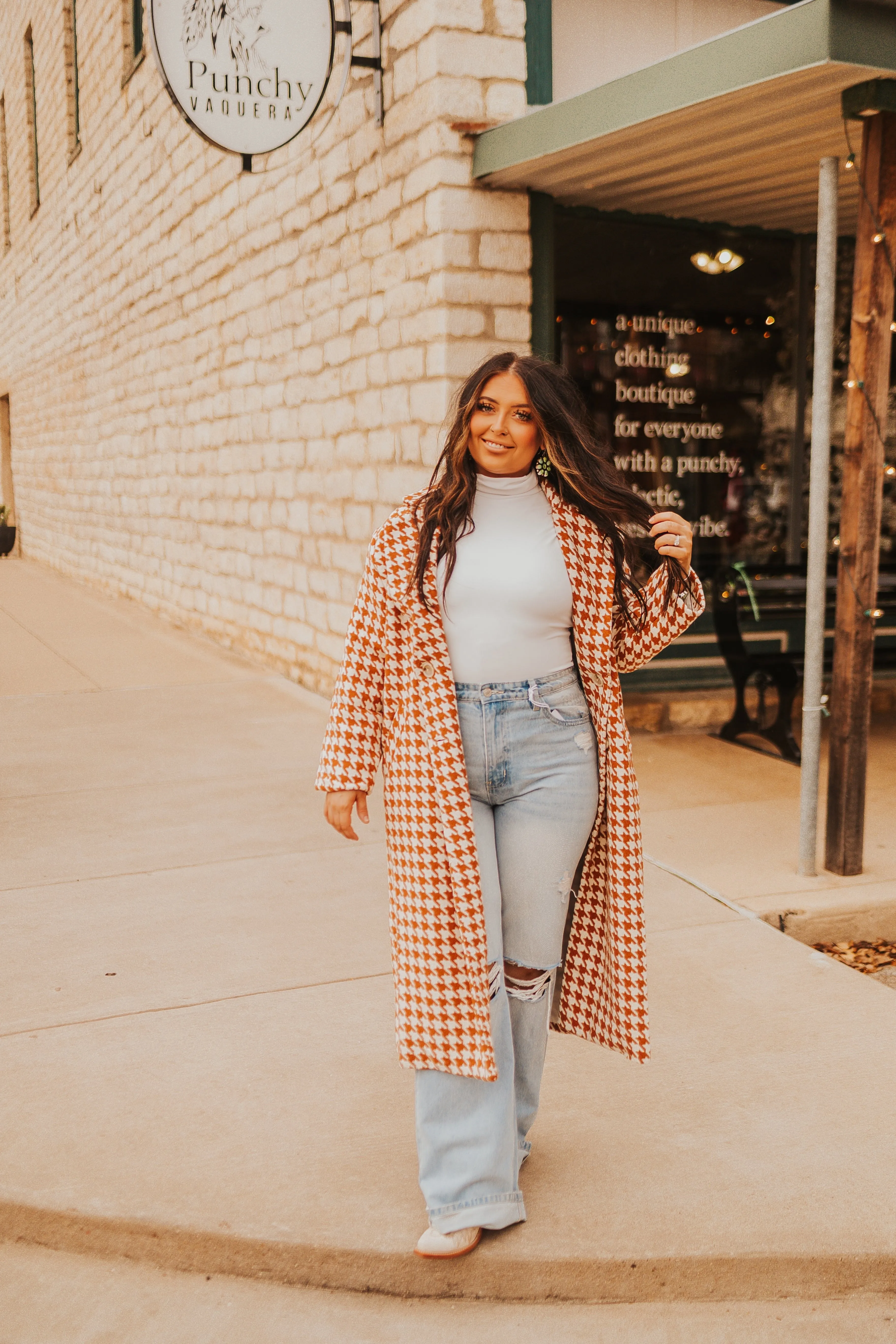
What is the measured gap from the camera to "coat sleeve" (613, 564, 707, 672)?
2.78m

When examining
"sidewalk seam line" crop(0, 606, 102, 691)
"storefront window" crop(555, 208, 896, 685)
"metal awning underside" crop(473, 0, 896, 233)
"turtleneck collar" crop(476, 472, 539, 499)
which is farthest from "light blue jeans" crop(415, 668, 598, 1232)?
"sidewalk seam line" crop(0, 606, 102, 691)

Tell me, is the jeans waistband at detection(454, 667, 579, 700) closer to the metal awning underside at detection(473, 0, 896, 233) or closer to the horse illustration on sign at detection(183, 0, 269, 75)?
the metal awning underside at detection(473, 0, 896, 233)

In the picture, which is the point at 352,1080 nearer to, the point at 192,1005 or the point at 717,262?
the point at 192,1005

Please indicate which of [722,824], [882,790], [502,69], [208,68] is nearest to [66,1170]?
[722,824]

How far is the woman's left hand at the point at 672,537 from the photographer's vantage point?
2.73 m

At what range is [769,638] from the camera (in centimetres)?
764

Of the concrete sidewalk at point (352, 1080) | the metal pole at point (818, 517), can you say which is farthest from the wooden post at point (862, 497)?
the concrete sidewalk at point (352, 1080)

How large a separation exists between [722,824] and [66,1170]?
339 cm

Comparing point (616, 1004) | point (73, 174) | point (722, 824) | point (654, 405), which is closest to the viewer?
point (616, 1004)

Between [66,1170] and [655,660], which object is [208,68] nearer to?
[655,660]

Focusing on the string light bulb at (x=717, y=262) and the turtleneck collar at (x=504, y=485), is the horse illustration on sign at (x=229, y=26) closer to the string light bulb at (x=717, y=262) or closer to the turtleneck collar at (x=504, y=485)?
the string light bulb at (x=717, y=262)

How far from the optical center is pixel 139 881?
16.0 ft

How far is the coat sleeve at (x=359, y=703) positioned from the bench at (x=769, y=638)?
4430 millimetres

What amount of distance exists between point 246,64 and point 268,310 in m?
2.88
